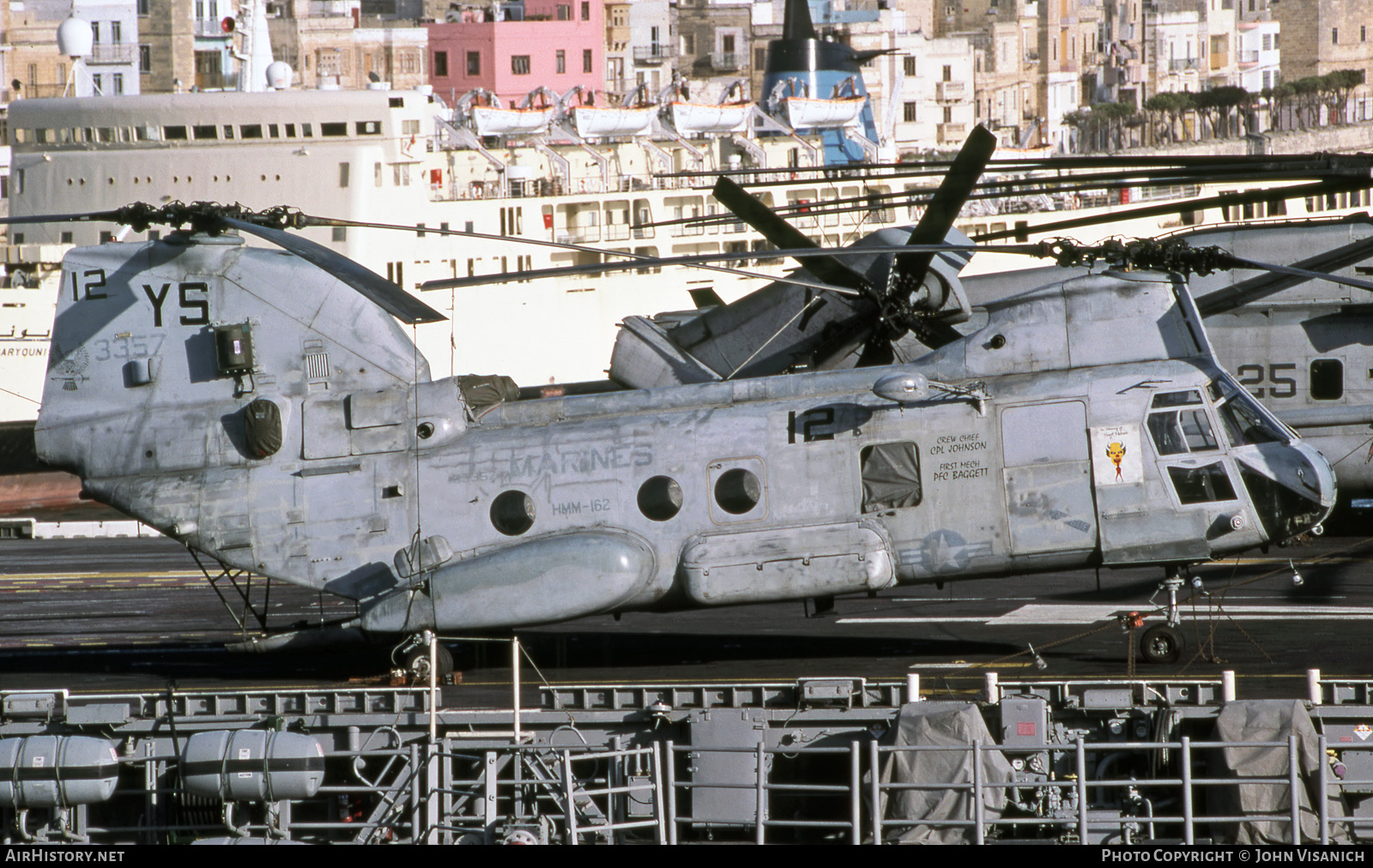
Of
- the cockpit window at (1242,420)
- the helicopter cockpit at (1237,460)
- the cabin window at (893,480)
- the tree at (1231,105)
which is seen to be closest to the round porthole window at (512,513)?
the cabin window at (893,480)

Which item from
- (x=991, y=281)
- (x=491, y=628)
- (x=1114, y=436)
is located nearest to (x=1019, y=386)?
(x=1114, y=436)

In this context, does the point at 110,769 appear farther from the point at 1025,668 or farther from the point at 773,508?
the point at 1025,668

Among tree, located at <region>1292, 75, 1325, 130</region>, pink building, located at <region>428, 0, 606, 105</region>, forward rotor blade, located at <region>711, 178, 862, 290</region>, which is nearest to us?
forward rotor blade, located at <region>711, 178, 862, 290</region>

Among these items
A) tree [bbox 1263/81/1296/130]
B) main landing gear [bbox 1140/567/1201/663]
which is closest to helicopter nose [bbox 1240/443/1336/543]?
main landing gear [bbox 1140/567/1201/663]

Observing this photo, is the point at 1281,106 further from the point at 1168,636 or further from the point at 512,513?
the point at 512,513

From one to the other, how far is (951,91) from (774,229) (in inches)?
3565

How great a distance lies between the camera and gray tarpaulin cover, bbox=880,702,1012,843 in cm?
1302

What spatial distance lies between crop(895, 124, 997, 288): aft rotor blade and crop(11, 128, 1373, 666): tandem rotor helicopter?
0.04 meters

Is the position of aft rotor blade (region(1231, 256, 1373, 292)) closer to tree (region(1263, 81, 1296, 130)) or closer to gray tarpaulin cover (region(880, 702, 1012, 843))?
gray tarpaulin cover (region(880, 702, 1012, 843))

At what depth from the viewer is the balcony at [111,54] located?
279 ft

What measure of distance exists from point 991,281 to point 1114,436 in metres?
14.5

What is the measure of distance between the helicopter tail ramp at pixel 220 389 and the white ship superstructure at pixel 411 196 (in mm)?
18673

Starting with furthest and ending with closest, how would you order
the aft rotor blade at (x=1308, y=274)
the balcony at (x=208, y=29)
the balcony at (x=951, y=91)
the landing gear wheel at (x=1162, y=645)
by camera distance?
the balcony at (x=951, y=91)
the balcony at (x=208, y=29)
the landing gear wheel at (x=1162, y=645)
the aft rotor blade at (x=1308, y=274)

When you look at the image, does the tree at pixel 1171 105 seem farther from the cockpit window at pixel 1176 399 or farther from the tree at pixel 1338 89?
the cockpit window at pixel 1176 399
